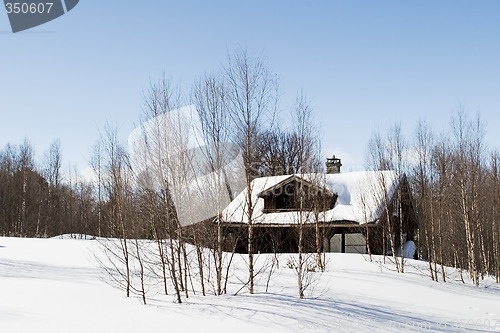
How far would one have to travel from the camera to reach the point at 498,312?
1280 cm

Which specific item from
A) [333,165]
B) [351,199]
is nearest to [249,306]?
[351,199]

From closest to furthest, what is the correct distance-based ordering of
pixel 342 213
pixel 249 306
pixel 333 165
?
pixel 249 306 < pixel 342 213 < pixel 333 165

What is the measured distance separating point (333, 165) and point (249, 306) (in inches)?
916

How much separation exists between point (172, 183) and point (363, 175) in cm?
1820

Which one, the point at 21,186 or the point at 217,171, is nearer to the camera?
the point at 217,171

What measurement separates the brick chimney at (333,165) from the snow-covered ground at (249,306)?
15047 millimetres

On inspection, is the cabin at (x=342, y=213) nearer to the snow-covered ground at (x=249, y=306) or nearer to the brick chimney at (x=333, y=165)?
the brick chimney at (x=333, y=165)

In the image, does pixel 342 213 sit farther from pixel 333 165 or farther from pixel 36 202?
pixel 36 202

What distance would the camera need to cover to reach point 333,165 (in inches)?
1268

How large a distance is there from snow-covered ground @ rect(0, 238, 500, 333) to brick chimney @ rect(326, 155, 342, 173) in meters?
15.0

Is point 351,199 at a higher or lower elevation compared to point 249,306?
higher

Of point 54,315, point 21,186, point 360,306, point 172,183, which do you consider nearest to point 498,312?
point 360,306

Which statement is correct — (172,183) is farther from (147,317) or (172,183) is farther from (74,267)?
(74,267)

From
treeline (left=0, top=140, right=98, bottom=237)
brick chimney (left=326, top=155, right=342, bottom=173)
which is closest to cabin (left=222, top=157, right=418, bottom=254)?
brick chimney (left=326, top=155, right=342, bottom=173)
